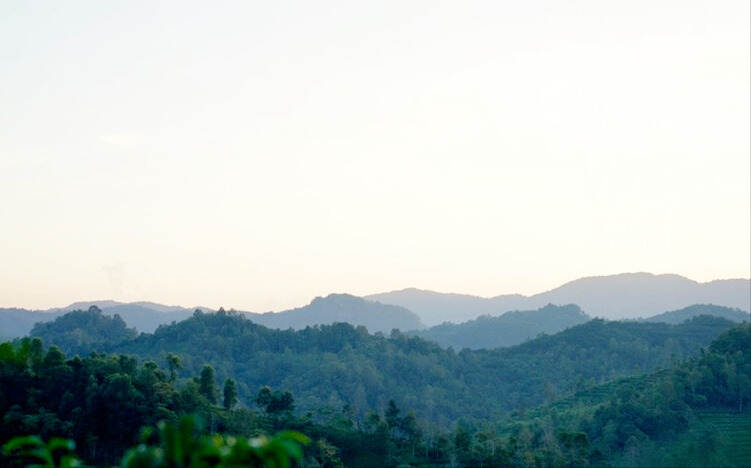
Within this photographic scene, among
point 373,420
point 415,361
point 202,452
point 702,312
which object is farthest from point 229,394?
point 702,312

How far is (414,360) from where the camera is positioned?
82.1 meters

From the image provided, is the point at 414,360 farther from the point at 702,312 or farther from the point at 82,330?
the point at 702,312

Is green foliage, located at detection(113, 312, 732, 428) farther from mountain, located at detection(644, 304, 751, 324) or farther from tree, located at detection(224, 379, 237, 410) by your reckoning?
mountain, located at detection(644, 304, 751, 324)

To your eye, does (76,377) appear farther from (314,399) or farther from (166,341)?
(166,341)

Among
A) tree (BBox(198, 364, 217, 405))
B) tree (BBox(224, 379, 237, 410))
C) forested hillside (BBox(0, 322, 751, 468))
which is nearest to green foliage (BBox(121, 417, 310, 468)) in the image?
forested hillside (BBox(0, 322, 751, 468))

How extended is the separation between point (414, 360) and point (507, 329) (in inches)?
2971

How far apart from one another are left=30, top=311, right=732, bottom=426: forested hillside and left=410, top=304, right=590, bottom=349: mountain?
5952 cm

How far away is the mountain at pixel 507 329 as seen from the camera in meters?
150

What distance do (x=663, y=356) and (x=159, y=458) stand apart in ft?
264

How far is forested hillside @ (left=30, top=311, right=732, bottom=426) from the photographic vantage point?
241 ft

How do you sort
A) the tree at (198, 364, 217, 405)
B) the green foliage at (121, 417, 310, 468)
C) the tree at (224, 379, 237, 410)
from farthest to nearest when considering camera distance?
the tree at (198, 364, 217, 405) → the tree at (224, 379, 237, 410) → the green foliage at (121, 417, 310, 468)

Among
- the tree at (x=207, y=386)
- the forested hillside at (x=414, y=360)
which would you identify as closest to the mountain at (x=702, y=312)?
the forested hillside at (x=414, y=360)

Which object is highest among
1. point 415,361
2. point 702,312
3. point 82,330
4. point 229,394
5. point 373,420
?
point 702,312

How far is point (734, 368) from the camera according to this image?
46438mm
